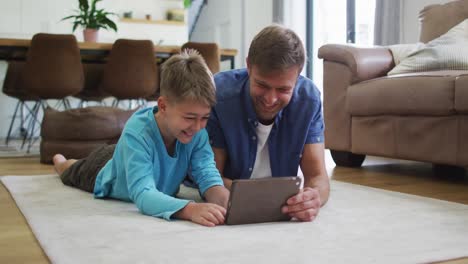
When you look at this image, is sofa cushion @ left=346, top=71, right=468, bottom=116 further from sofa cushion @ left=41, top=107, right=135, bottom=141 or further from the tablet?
sofa cushion @ left=41, top=107, right=135, bottom=141

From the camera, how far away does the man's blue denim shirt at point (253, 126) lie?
1730 millimetres

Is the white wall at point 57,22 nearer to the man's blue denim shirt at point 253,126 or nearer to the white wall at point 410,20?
the white wall at point 410,20

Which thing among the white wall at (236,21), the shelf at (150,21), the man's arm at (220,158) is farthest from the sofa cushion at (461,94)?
the shelf at (150,21)

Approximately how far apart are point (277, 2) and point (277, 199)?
203 inches

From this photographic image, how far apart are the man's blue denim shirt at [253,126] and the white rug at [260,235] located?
0.22 metres

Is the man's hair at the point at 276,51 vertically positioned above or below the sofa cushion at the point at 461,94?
above

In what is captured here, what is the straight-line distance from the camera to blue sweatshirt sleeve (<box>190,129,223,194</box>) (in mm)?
1638

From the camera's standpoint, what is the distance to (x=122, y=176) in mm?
1728

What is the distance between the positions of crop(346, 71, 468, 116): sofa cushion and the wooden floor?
302 mm

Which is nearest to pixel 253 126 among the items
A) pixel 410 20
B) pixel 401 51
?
pixel 401 51

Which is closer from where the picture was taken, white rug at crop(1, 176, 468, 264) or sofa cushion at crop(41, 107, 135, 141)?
white rug at crop(1, 176, 468, 264)

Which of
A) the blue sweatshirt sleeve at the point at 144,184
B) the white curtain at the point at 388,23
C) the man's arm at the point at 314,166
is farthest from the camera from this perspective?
the white curtain at the point at 388,23

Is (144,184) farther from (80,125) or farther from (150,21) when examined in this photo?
(150,21)

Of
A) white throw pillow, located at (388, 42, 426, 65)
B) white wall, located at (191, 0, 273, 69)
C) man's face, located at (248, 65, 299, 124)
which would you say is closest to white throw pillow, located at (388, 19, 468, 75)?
white throw pillow, located at (388, 42, 426, 65)
